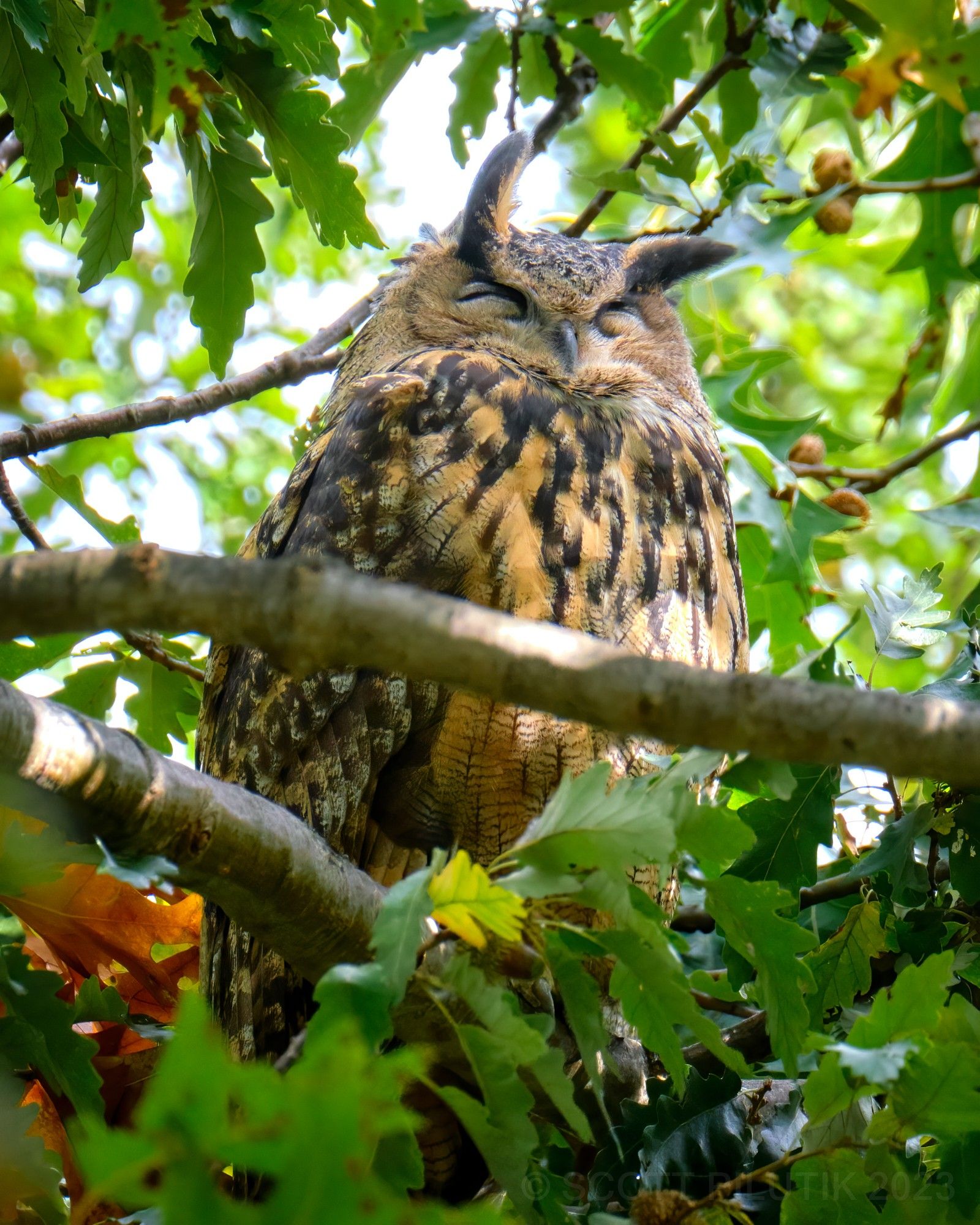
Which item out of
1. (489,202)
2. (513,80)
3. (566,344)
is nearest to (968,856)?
(566,344)

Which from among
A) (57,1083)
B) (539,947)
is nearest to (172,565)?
(539,947)

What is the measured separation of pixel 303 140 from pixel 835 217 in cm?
131

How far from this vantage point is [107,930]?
2.08 m

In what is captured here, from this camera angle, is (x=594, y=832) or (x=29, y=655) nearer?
(x=594, y=832)

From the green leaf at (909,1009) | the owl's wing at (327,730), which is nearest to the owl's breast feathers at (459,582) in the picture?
the owl's wing at (327,730)

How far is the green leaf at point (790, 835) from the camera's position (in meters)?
1.88

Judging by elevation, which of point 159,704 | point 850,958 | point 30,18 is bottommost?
point 850,958

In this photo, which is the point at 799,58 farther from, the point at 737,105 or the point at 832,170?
the point at 832,170

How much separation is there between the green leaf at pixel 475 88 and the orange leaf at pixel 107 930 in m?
1.33

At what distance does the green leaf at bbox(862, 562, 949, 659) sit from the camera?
6.73ft

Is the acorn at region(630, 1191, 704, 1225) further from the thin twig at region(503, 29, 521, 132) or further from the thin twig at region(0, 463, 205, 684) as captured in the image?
the thin twig at region(503, 29, 521, 132)

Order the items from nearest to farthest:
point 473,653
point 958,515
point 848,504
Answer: point 473,653
point 958,515
point 848,504

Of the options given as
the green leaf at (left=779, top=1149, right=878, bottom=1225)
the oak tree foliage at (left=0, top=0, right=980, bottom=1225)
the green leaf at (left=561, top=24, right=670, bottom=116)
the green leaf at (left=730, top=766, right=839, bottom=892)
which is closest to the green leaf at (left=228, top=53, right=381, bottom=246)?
the oak tree foliage at (left=0, top=0, right=980, bottom=1225)

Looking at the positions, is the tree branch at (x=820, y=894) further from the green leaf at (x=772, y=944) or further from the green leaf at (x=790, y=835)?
the green leaf at (x=772, y=944)
